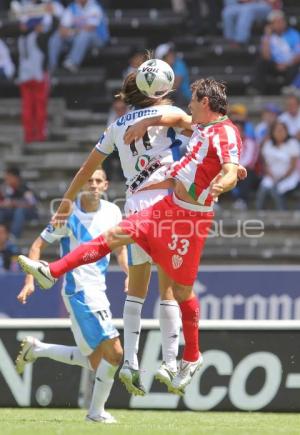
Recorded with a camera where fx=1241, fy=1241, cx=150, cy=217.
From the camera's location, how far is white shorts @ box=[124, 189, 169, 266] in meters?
9.32

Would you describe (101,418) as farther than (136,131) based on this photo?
Yes

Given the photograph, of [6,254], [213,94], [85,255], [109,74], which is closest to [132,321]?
[85,255]

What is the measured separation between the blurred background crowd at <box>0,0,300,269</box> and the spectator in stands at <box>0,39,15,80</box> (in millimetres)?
22

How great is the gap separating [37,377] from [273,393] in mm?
2150

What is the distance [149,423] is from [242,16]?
448 inches

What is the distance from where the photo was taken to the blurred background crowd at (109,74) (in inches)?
711

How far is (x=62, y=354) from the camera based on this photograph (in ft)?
34.6

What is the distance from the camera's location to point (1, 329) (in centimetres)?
1138

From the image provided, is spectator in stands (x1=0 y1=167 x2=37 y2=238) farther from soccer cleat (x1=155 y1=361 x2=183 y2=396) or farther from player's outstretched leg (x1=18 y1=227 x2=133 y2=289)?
soccer cleat (x1=155 y1=361 x2=183 y2=396)

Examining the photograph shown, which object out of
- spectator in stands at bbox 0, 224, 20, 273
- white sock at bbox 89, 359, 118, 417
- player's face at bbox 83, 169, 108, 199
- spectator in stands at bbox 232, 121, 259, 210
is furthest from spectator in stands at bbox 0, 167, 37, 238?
white sock at bbox 89, 359, 118, 417

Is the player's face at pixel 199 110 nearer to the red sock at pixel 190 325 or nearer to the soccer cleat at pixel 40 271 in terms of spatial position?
the red sock at pixel 190 325

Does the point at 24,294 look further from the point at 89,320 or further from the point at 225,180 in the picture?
the point at 225,180

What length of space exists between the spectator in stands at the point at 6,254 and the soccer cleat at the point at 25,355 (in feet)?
19.2

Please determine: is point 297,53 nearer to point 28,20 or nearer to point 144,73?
point 28,20
